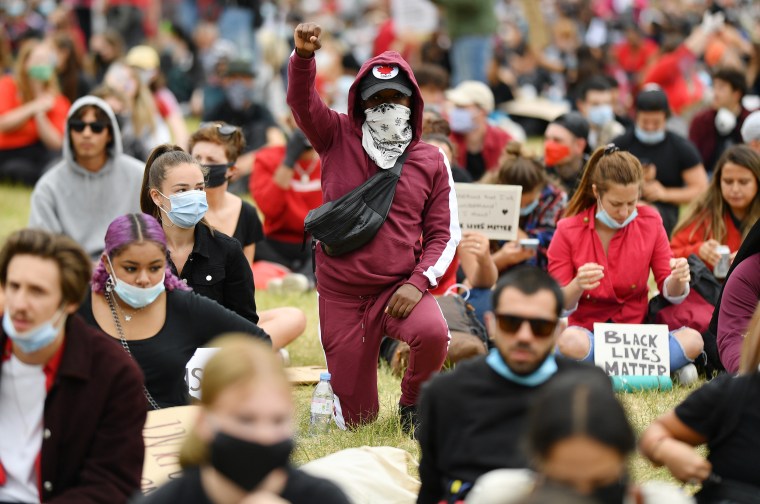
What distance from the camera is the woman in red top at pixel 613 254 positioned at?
7102 mm

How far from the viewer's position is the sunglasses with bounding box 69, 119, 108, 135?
27.4 feet

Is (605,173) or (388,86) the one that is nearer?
(388,86)

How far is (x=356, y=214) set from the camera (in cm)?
603

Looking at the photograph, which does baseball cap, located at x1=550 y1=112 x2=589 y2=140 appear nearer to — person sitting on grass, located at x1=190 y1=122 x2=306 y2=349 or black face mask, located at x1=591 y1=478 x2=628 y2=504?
person sitting on grass, located at x1=190 y1=122 x2=306 y2=349

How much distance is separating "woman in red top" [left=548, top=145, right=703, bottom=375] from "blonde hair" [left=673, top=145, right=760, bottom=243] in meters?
0.75

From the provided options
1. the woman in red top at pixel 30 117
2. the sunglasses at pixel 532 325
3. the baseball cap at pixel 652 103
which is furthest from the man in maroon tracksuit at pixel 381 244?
the woman in red top at pixel 30 117

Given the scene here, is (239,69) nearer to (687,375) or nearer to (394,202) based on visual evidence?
(687,375)

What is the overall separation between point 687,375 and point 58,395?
4.09m

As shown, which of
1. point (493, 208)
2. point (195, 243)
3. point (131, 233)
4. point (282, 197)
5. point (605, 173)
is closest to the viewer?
point (131, 233)

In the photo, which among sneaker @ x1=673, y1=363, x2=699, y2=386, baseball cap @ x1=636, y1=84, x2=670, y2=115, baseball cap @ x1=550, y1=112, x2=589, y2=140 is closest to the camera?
sneaker @ x1=673, y1=363, x2=699, y2=386

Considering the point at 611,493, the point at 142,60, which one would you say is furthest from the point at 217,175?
the point at 142,60

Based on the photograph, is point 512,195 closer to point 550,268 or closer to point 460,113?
point 550,268

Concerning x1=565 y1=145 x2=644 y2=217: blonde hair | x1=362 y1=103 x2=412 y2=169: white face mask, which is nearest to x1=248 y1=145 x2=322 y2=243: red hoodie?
x1=565 y1=145 x2=644 y2=217: blonde hair

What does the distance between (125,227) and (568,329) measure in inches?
118
